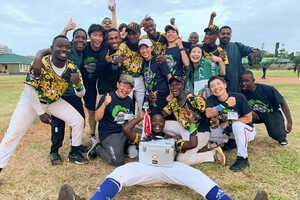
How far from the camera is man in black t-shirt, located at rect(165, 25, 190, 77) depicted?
449 cm

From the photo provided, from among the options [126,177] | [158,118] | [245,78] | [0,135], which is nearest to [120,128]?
[158,118]

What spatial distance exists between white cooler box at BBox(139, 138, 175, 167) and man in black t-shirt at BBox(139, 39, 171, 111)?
1.55 m

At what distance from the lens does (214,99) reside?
160 inches

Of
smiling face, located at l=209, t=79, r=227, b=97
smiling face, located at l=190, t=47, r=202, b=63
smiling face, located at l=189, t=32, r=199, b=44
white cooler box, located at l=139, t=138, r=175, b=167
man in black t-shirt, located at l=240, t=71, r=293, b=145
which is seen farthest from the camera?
smiling face, located at l=189, t=32, r=199, b=44

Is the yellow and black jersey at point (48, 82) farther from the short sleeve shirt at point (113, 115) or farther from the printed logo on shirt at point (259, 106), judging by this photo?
the printed logo on shirt at point (259, 106)

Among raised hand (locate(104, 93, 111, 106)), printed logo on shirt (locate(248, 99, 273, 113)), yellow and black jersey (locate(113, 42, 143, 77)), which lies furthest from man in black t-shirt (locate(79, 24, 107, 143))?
printed logo on shirt (locate(248, 99, 273, 113))

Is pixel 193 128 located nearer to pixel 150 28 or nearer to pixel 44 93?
pixel 150 28

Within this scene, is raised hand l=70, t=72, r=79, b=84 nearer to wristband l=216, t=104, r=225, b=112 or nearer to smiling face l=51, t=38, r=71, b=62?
smiling face l=51, t=38, r=71, b=62

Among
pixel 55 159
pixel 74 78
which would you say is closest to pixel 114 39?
pixel 74 78

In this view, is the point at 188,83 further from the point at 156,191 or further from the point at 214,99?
the point at 156,191

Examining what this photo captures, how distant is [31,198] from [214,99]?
328 centimetres

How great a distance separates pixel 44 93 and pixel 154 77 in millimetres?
2037

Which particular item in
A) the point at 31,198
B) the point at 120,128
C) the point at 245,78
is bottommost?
the point at 31,198

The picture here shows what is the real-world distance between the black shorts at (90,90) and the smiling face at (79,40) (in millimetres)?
622
